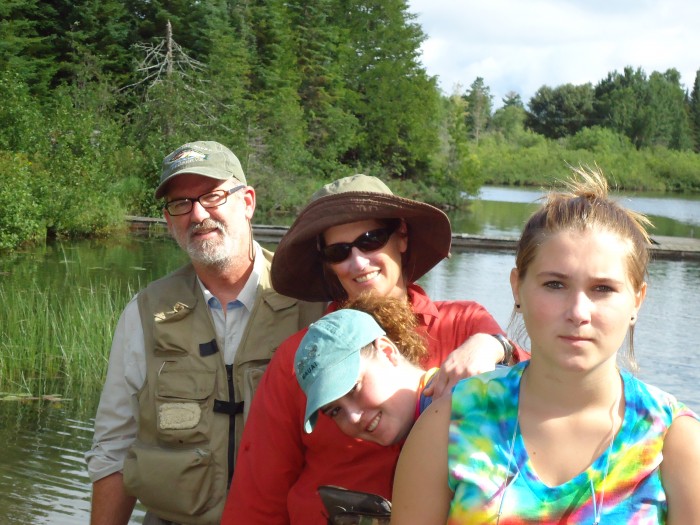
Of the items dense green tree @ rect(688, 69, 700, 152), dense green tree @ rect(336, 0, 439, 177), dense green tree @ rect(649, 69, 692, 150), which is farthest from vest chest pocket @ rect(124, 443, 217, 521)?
dense green tree @ rect(688, 69, 700, 152)

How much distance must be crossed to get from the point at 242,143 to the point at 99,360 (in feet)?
63.3

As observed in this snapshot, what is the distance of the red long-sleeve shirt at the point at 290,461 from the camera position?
87.4 inches

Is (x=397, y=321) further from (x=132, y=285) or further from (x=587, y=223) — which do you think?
(x=132, y=285)

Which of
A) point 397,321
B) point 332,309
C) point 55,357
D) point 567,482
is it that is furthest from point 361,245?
point 55,357

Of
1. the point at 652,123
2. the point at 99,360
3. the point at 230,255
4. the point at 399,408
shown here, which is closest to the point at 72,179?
the point at 99,360

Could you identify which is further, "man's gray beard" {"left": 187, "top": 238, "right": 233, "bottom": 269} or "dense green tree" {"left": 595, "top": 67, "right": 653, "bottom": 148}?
"dense green tree" {"left": 595, "top": 67, "right": 653, "bottom": 148}

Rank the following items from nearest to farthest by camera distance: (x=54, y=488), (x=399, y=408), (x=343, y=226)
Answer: (x=399, y=408) < (x=343, y=226) < (x=54, y=488)

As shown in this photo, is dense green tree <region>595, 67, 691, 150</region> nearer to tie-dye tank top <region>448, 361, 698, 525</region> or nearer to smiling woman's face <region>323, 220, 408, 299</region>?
smiling woman's face <region>323, 220, 408, 299</region>

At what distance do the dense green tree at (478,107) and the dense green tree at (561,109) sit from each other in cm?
451

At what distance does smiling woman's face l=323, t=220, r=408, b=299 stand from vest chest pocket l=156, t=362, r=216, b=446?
67cm

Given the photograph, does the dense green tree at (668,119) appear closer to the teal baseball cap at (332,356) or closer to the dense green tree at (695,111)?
the dense green tree at (695,111)

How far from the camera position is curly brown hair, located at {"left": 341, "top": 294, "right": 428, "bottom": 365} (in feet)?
7.04

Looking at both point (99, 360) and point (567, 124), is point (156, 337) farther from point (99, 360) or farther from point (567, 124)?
point (567, 124)

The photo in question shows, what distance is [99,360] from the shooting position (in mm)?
7562
